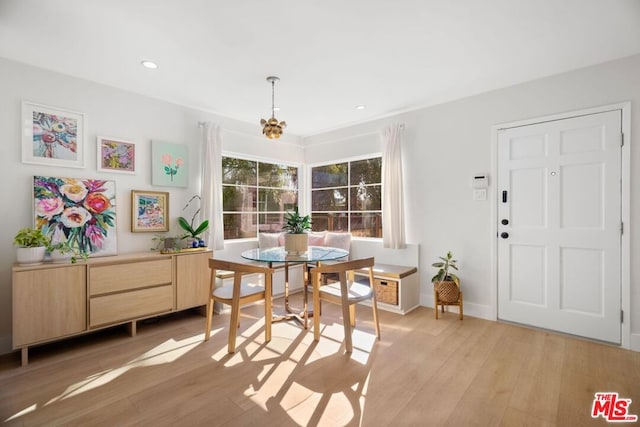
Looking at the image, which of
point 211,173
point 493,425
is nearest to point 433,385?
point 493,425

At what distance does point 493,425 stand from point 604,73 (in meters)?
3.13

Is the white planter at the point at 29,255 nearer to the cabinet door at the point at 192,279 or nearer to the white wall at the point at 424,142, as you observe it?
the white wall at the point at 424,142

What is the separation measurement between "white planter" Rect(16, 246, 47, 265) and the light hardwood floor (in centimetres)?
82

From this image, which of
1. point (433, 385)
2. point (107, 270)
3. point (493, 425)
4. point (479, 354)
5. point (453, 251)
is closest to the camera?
point (493, 425)

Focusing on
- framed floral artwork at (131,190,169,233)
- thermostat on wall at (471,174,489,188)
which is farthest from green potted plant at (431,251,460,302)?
framed floral artwork at (131,190,169,233)

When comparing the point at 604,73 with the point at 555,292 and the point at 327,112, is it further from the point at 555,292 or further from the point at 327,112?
the point at 327,112

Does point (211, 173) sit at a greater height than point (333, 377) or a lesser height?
greater

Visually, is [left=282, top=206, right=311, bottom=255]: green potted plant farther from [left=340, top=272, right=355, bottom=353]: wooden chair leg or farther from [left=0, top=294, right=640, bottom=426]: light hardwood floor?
[left=0, top=294, right=640, bottom=426]: light hardwood floor

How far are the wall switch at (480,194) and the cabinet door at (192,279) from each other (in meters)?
3.17

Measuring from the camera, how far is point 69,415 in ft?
5.98

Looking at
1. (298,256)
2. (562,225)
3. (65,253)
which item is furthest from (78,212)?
(562,225)

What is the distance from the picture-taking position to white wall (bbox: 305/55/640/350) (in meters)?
2.65

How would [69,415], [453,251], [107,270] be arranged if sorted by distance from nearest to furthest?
[69,415] → [107,270] → [453,251]

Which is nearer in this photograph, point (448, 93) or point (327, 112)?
point (448, 93)
